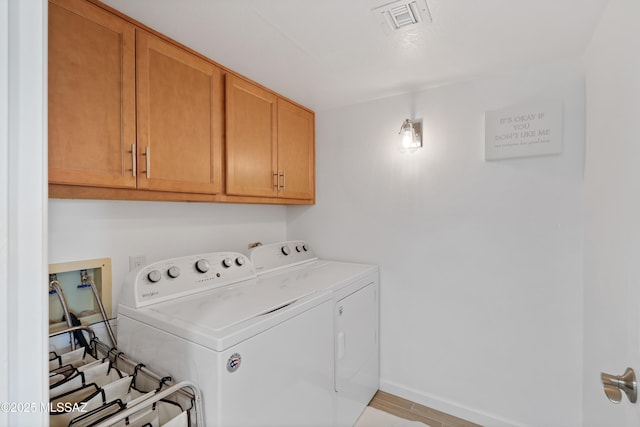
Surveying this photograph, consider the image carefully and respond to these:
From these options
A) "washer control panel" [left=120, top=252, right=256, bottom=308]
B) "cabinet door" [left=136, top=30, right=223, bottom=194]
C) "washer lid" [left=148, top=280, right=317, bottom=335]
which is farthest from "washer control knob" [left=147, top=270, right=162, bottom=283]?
"cabinet door" [left=136, top=30, right=223, bottom=194]

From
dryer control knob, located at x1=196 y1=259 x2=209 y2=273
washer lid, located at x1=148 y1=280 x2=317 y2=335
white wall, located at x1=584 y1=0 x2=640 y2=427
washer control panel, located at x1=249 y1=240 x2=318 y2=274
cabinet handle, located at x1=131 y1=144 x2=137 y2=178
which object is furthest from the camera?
washer control panel, located at x1=249 y1=240 x2=318 y2=274

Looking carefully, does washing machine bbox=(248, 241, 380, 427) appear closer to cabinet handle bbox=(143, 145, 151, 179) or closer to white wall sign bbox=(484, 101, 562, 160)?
cabinet handle bbox=(143, 145, 151, 179)

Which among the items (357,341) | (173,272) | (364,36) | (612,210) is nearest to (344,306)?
(357,341)

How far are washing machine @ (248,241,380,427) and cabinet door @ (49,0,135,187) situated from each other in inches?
39.0

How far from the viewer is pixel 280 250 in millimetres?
2184

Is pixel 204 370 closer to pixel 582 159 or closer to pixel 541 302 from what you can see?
pixel 541 302

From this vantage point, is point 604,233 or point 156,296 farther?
point 156,296

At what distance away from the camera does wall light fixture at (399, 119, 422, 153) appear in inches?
79.1

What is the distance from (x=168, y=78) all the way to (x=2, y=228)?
50.7 inches

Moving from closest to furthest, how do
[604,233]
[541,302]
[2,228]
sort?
[2,228] < [604,233] < [541,302]

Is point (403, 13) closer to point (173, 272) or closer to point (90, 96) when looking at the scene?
point (90, 96)

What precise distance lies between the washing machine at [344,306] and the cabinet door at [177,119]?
0.67 metres

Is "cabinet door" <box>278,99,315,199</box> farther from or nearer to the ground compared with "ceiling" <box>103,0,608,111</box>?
nearer to the ground

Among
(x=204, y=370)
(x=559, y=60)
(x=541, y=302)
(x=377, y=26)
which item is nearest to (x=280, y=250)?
(x=204, y=370)
